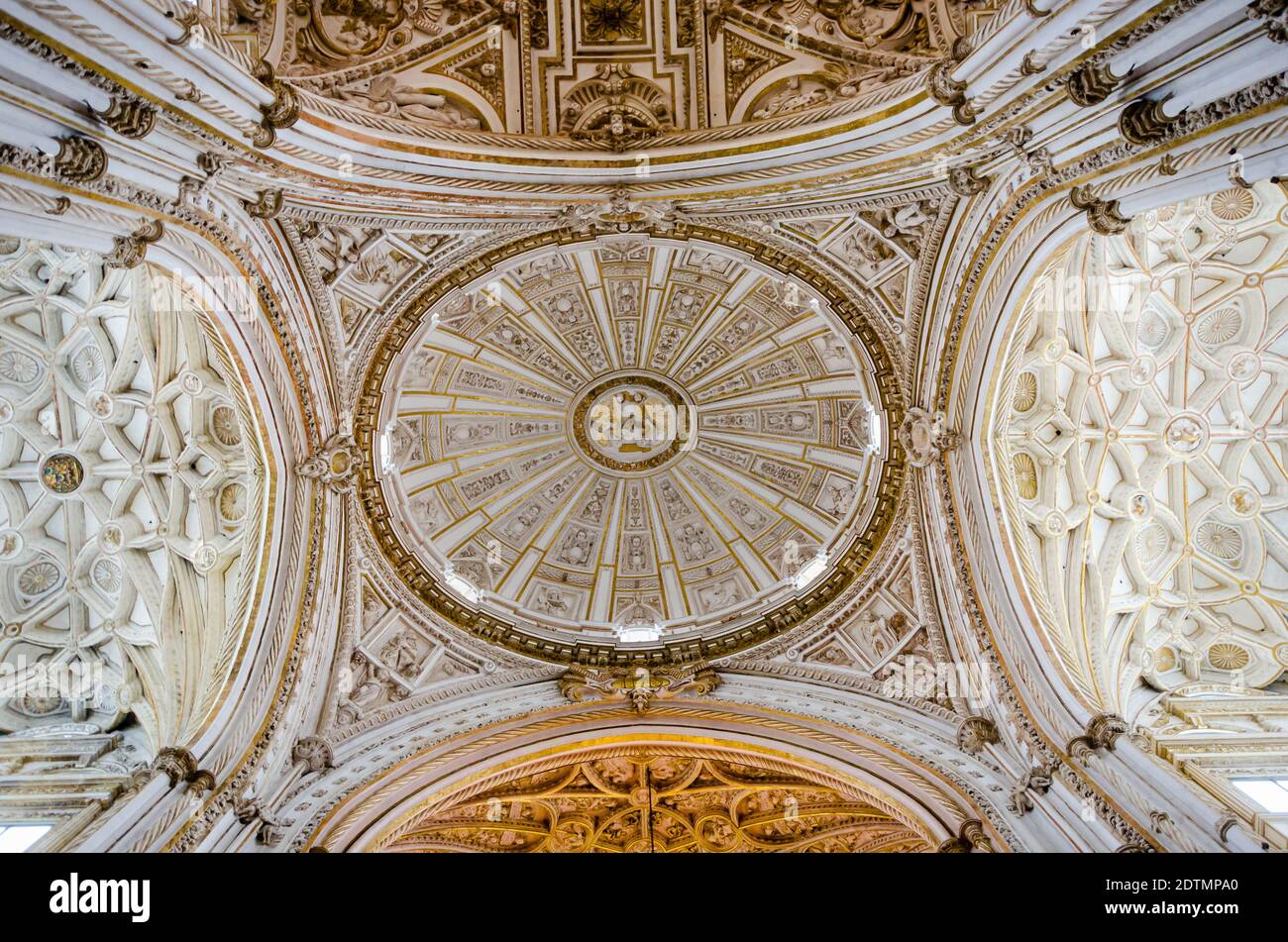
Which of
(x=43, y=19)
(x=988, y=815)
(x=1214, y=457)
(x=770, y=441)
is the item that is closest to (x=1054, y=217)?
(x=1214, y=457)

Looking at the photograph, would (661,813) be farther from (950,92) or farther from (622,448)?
(950,92)

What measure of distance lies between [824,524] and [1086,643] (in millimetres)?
7379

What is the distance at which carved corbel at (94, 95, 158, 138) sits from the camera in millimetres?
9234

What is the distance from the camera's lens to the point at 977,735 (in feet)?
48.1

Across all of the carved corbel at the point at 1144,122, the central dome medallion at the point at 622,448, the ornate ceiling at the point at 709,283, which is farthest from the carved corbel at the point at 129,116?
the carved corbel at the point at 1144,122

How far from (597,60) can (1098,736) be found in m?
14.6

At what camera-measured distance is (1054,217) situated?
1193 centimetres

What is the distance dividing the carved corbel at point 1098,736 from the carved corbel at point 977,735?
7.18 feet

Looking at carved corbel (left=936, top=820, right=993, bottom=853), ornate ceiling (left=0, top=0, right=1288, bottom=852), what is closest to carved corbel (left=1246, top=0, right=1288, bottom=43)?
ornate ceiling (left=0, top=0, right=1288, bottom=852)

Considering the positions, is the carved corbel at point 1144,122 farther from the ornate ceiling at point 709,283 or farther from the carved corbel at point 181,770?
the carved corbel at point 181,770

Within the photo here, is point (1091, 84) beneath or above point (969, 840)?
above

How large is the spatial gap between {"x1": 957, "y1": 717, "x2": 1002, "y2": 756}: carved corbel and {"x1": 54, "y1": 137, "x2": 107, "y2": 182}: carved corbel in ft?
49.8

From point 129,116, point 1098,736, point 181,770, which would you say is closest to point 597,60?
point 129,116

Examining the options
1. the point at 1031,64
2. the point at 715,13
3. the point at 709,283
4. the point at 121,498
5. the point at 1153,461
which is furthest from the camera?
the point at 709,283
